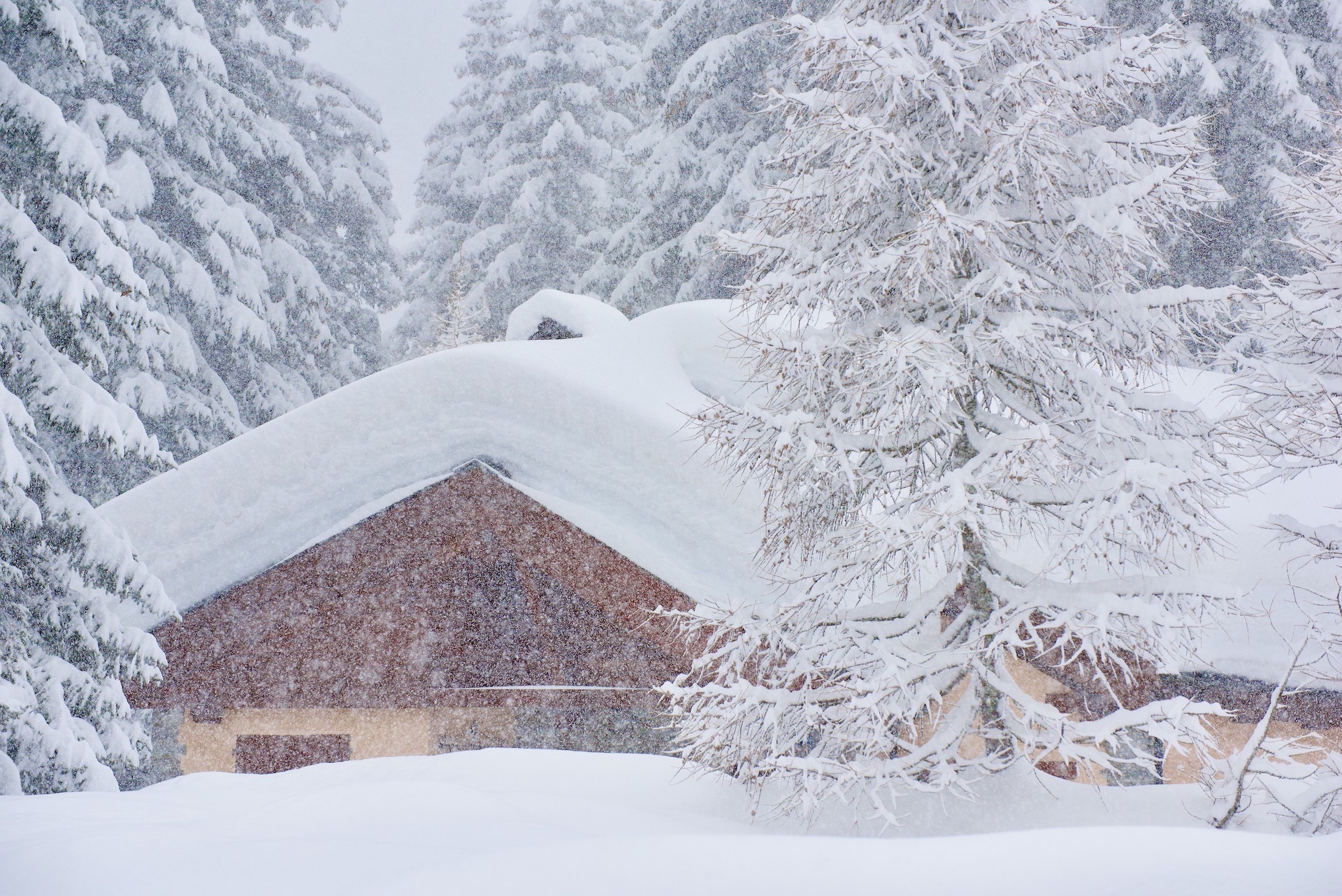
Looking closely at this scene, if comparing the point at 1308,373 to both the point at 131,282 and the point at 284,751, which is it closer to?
the point at 131,282

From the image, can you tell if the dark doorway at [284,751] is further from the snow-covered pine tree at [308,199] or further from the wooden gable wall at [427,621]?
the snow-covered pine tree at [308,199]

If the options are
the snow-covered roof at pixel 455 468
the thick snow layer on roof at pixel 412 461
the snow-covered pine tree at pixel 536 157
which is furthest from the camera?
the snow-covered pine tree at pixel 536 157

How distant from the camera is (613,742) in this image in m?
10.1

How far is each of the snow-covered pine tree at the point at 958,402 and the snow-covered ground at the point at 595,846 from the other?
1.23 ft

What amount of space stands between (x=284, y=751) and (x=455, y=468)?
395 centimetres

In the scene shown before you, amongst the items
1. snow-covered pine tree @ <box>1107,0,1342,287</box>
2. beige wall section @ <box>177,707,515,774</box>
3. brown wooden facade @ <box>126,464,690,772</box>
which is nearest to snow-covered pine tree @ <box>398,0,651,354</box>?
snow-covered pine tree @ <box>1107,0,1342,287</box>

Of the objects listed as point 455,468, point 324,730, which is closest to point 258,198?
point 324,730

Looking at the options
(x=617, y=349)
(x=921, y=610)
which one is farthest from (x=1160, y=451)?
(x=617, y=349)

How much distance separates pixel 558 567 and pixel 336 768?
2.12 metres

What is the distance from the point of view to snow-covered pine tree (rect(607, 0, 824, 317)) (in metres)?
17.7

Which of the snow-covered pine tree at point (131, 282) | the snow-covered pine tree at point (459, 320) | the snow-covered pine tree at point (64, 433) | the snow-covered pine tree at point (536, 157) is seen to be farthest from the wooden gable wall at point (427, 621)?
the snow-covered pine tree at point (536, 157)

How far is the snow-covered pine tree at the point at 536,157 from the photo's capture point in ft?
78.6

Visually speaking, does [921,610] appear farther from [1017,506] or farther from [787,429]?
[787,429]

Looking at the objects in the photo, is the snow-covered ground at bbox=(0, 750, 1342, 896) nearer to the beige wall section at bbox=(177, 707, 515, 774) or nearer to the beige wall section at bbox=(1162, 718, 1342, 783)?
the beige wall section at bbox=(1162, 718, 1342, 783)
